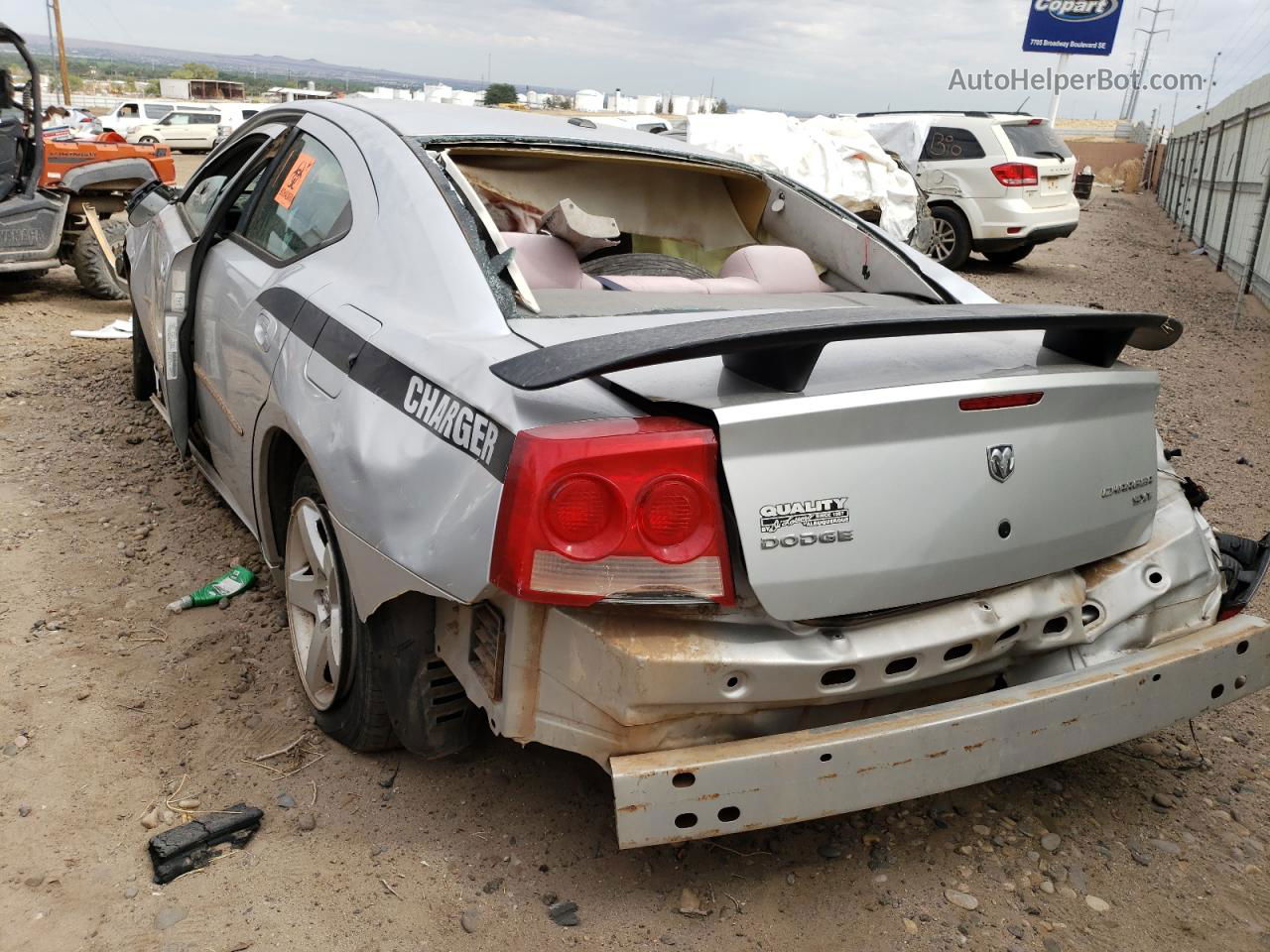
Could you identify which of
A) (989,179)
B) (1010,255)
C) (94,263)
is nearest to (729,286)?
(94,263)

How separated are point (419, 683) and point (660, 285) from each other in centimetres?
135

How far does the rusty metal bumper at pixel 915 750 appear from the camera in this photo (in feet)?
6.00

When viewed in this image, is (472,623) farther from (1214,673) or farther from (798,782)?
(1214,673)

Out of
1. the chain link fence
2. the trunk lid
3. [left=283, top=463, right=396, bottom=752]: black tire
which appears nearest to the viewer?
the trunk lid

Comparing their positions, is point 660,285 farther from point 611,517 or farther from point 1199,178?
point 1199,178

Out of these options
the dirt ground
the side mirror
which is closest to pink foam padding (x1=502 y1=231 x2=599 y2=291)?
the dirt ground

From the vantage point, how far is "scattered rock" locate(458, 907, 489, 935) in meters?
2.09

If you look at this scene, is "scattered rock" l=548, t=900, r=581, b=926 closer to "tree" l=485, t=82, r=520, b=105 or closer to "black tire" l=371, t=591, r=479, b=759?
"black tire" l=371, t=591, r=479, b=759

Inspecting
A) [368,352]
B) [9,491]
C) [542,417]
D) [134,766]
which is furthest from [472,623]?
[9,491]

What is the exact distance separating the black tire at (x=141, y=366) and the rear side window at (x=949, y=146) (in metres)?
9.99

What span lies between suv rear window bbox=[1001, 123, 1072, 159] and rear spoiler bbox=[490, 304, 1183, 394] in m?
11.2

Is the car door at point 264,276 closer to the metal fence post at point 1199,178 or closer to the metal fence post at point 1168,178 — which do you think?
the metal fence post at point 1199,178

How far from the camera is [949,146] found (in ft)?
41.2

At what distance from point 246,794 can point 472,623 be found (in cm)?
86
